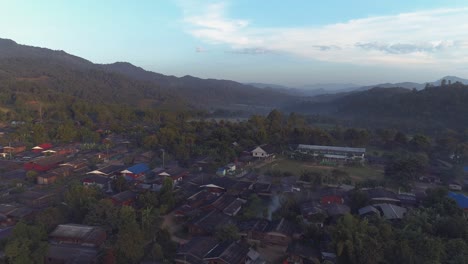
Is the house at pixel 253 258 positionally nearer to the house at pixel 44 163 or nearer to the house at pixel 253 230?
the house at pixel 253 230

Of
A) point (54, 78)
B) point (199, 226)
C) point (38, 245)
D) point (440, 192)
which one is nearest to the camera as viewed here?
point (38, 245)

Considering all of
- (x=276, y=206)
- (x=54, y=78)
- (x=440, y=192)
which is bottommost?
(x=276, y=206)

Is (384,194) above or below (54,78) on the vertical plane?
below

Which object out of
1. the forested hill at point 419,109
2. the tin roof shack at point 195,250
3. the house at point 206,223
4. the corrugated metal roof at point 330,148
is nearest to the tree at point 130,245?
the tin roof shack at point 195,250

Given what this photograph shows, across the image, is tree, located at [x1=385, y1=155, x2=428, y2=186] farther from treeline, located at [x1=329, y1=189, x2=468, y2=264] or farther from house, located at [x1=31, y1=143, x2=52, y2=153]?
house, located at [x1=31, y1=143, x2=52, y2=153]

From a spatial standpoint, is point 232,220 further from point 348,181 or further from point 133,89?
point 133,89

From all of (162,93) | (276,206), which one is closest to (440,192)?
(276,206)

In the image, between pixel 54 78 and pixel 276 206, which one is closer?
pixel 276 206

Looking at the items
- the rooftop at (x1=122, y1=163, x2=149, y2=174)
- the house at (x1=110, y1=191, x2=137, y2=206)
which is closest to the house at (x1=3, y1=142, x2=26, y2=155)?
the rooftop at (x1=122, y1=163, x2=149, y2=174)
